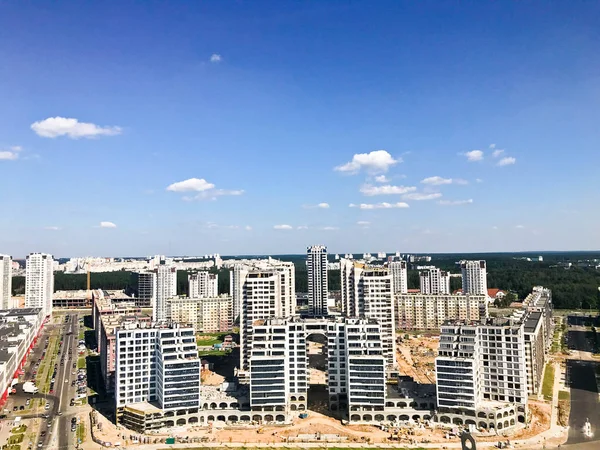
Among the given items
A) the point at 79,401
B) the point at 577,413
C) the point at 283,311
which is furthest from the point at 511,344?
the point at 79,401

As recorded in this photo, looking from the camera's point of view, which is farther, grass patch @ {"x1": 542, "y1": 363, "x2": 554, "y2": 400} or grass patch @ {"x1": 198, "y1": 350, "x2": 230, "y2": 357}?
grass patch @ {"x1": 198, "y1": 350, "x2": 230, "y2": 357}

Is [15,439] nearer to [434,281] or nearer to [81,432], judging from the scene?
[81,432]

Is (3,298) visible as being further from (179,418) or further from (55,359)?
(179,418)

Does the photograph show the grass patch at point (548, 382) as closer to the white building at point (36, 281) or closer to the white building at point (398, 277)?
the white building at point (398, 277)

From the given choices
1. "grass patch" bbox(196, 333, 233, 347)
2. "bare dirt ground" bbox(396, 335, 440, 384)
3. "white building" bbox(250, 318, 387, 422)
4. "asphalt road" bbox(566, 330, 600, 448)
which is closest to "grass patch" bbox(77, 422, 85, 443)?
"white building" bbox(250, 318, 387, 422)

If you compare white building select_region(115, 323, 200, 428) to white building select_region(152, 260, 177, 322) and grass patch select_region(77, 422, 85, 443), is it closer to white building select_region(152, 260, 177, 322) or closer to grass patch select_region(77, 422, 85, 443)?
grass patch select_region(77, 422, 85, 443)

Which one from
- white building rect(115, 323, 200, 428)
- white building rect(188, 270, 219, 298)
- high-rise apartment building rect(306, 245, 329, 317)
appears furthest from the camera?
white building rect(188, 270, 219, 298)

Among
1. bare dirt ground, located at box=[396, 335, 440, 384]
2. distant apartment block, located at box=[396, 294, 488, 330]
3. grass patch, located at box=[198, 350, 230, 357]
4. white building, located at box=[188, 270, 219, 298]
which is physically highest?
white building, located at box=[188, 270, 219, 298]
